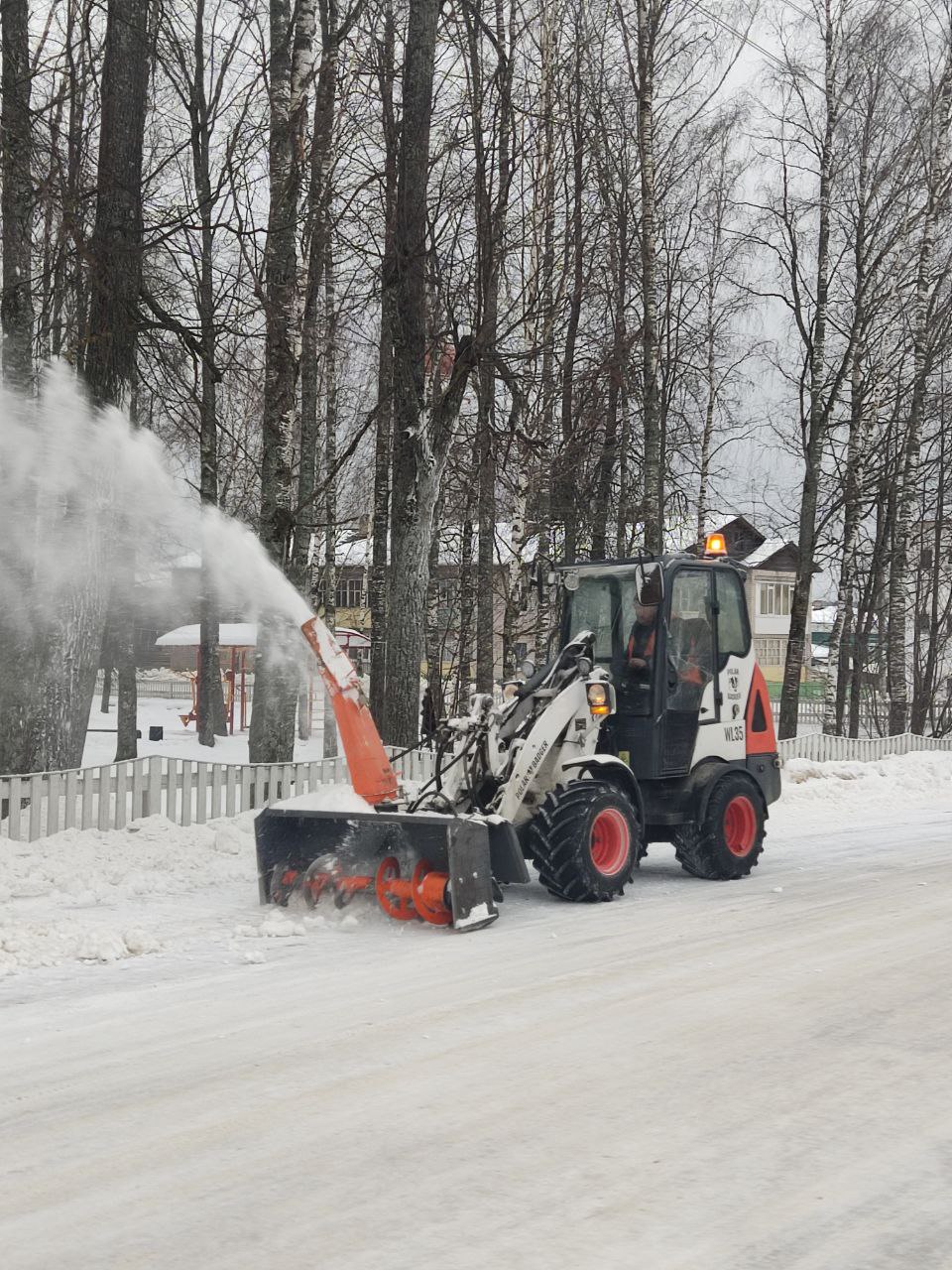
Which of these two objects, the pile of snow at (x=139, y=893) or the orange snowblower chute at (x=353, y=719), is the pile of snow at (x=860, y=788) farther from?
the orange snowblower chute at (x=353, y=719)

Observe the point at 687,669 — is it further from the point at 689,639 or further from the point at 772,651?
the point at 772,651

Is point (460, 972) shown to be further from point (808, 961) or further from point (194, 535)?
point (194, 535)

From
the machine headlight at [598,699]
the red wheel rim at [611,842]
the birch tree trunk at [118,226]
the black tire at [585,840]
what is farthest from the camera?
the birch tree trunk at [118,226]

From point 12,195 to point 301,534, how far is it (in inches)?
224

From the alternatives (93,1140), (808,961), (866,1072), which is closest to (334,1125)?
(93,1140)

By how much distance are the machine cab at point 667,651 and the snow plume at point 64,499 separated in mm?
2831

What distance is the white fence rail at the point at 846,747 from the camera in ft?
67.4

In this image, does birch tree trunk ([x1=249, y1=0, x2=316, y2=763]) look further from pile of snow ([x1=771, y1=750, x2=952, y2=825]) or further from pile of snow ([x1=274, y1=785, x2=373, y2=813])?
pile of snow ([x1=771, y1=750, x2=952, y2=825])

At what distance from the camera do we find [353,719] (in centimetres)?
891

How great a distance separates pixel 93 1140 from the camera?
4.71m

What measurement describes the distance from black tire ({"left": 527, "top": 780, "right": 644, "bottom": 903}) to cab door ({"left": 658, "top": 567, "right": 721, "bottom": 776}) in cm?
92

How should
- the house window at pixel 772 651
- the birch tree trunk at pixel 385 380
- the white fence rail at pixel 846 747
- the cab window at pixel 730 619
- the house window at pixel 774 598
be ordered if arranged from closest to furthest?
the cab window at pixel 730 619 < the birch tree trunk at pixel 385 380 < the white fence rail at pixel 846 747 < the house window at pixel 772 651 < the house window at pixel 774 598

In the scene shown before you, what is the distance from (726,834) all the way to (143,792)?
521cm

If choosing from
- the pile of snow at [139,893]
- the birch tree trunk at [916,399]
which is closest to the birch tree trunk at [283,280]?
→ the pile of snow at [139,893]
